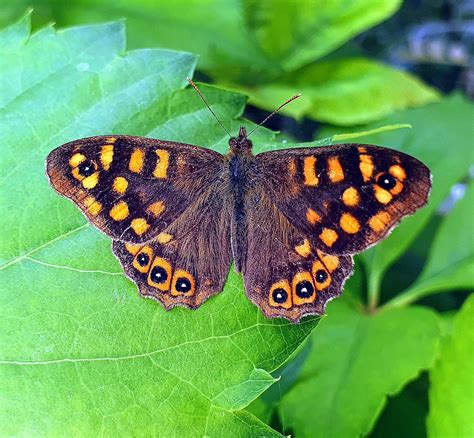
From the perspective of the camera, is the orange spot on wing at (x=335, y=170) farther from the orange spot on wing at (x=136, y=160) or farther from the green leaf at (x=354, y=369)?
the green leaf at (x=354, y=369)

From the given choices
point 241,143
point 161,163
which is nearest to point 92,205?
point 161,163

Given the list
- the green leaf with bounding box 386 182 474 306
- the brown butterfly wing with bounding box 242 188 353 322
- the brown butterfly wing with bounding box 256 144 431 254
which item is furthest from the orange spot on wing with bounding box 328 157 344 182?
the green leaf with bounding box 386 182 474 306

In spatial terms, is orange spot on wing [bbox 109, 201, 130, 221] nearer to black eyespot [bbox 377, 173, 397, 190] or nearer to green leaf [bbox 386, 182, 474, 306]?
black eyespot [bbox 377, 173, 397, 190]

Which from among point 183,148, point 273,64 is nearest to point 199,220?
point 183,148

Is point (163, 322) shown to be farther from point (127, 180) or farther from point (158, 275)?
point (127, 180)

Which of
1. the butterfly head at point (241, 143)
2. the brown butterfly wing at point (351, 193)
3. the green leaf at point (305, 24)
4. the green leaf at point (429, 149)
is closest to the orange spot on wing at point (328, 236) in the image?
the brown butterfly wing at point (351, 193)

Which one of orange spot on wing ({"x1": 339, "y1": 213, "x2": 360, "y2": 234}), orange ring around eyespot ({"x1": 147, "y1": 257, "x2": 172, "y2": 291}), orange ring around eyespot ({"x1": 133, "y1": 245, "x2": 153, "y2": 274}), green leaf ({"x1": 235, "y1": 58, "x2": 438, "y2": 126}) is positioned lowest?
green leaf ({"x1": 235, "y1": 58, "x2": 438, "y2": 126})

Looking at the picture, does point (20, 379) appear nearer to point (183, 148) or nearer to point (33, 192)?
point (33, 192)
